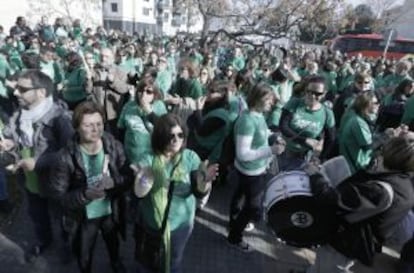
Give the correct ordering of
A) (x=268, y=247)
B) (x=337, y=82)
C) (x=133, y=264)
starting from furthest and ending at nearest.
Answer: (x=337, y=82) < (x=268, y=247) < (x=133, y=264)

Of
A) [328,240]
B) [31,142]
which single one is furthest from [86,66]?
[328,240]

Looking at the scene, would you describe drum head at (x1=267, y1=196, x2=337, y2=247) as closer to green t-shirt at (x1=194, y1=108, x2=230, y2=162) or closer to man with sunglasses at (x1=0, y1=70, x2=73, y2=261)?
green t-shirt at (x1=194, y1=108, x2=230, y2=162)

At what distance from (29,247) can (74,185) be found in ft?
5.41

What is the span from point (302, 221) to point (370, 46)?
96.1ft

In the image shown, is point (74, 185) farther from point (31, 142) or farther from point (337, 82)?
point (337, 82)

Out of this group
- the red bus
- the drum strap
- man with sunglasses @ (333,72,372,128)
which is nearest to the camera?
the drum strap

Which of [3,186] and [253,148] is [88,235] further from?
[3,186]

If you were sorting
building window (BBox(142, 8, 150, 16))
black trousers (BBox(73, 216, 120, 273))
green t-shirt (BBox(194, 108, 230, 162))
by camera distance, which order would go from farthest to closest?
building window (BBox(142, 8, 150, 16))
green t-shirt (BBox(194, 108, 230, 162))
black trousers (BBox(73, 216, 120, 273))

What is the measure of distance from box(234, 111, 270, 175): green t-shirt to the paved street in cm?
108

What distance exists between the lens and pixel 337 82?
10.4 m

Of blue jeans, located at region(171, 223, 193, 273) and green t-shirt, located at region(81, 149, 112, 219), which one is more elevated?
green t-shirt, located at region(81, 149, 112, 219)

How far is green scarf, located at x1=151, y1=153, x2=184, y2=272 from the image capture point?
272 cm

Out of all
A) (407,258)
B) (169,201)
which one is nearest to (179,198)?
(169,201)

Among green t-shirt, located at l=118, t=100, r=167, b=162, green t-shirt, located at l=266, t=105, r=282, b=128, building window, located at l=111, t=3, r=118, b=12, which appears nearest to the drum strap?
green t-shirt, located at l=118, t=100, r=167, b=162
